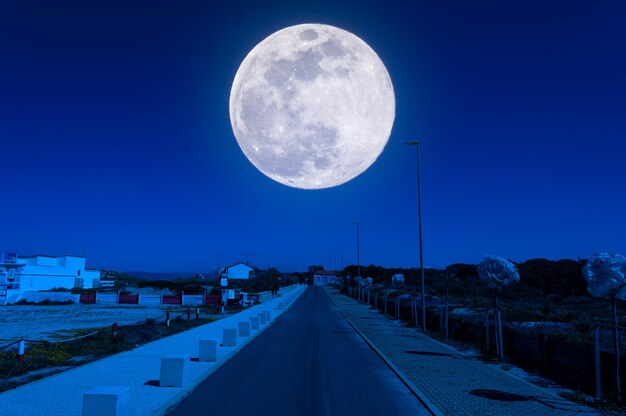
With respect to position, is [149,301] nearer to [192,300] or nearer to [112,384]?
[192,300]

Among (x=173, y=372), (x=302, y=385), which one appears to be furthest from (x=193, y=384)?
(x=302, y=385)

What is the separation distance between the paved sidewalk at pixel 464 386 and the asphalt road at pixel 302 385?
537mm

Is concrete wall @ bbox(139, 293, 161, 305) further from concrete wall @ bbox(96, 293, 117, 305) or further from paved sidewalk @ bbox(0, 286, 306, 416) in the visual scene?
paved sidewalk @ bbox(0, 286, 306, 416)

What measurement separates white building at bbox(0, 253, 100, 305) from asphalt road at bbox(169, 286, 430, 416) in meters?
49.6

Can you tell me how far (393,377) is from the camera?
41.7 ft

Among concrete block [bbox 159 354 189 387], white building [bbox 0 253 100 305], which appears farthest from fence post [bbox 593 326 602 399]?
white building [bbox 0 253 100 305]

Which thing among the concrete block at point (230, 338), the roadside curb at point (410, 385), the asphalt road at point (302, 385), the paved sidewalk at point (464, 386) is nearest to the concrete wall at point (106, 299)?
the concrete block at point (230, 338)

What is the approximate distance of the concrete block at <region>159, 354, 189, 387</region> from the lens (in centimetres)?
1101

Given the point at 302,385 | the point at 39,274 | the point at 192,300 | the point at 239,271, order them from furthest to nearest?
1. the point at 239,271
2. the point at 39,274
3. the point at 192,300
4. the point at 302,385

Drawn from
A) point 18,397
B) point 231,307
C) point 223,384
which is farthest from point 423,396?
point 231,307

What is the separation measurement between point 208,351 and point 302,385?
173 inches

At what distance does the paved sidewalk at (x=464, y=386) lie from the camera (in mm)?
9578

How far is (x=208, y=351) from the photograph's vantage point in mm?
14648

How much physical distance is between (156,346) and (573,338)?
49.7ft
